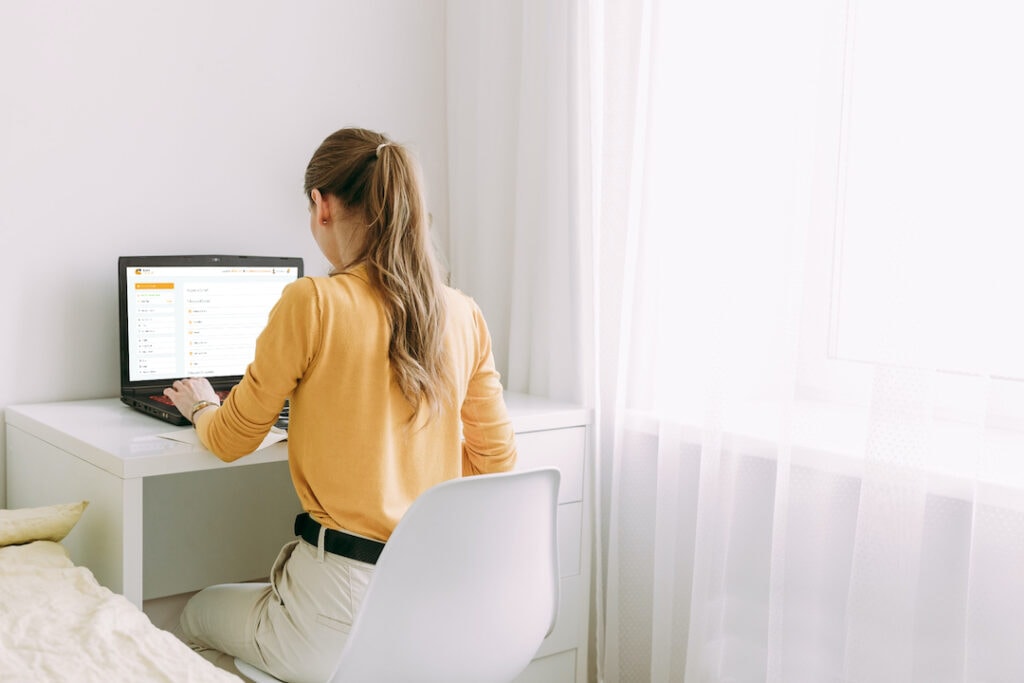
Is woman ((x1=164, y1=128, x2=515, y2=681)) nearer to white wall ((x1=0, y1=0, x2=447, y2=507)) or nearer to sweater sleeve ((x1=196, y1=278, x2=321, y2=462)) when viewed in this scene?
sweater sleeve ((x1=196, y1=278, x2=321, y2=462))

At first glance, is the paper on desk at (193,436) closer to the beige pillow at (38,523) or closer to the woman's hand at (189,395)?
the woman's hand at (189,395)

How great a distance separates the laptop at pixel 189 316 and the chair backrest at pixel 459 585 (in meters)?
0.66

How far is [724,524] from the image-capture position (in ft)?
5.62

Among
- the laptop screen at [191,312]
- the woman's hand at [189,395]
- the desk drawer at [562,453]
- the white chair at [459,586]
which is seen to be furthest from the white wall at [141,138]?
the white chair at [459,586]

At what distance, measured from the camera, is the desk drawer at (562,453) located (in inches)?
74.2

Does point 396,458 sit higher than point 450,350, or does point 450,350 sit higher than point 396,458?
point 450,350

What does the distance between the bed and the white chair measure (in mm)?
241

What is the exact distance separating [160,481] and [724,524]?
114 cm

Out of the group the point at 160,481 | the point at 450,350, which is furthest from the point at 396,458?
the point at 160,481

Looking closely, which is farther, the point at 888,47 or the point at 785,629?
the point at 785,629

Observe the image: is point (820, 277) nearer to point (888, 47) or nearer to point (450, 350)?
point (888, 47)

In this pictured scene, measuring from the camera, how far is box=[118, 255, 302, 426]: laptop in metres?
1.85

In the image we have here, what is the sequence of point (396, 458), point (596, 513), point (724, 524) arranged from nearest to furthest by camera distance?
point (396, 458) < point (724, 524) < point (596, 513)

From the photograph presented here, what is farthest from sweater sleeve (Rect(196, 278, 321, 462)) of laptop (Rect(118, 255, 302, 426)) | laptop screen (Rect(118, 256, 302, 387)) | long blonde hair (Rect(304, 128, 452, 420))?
laptop screen (Rect(118, 256, 302, 387))
